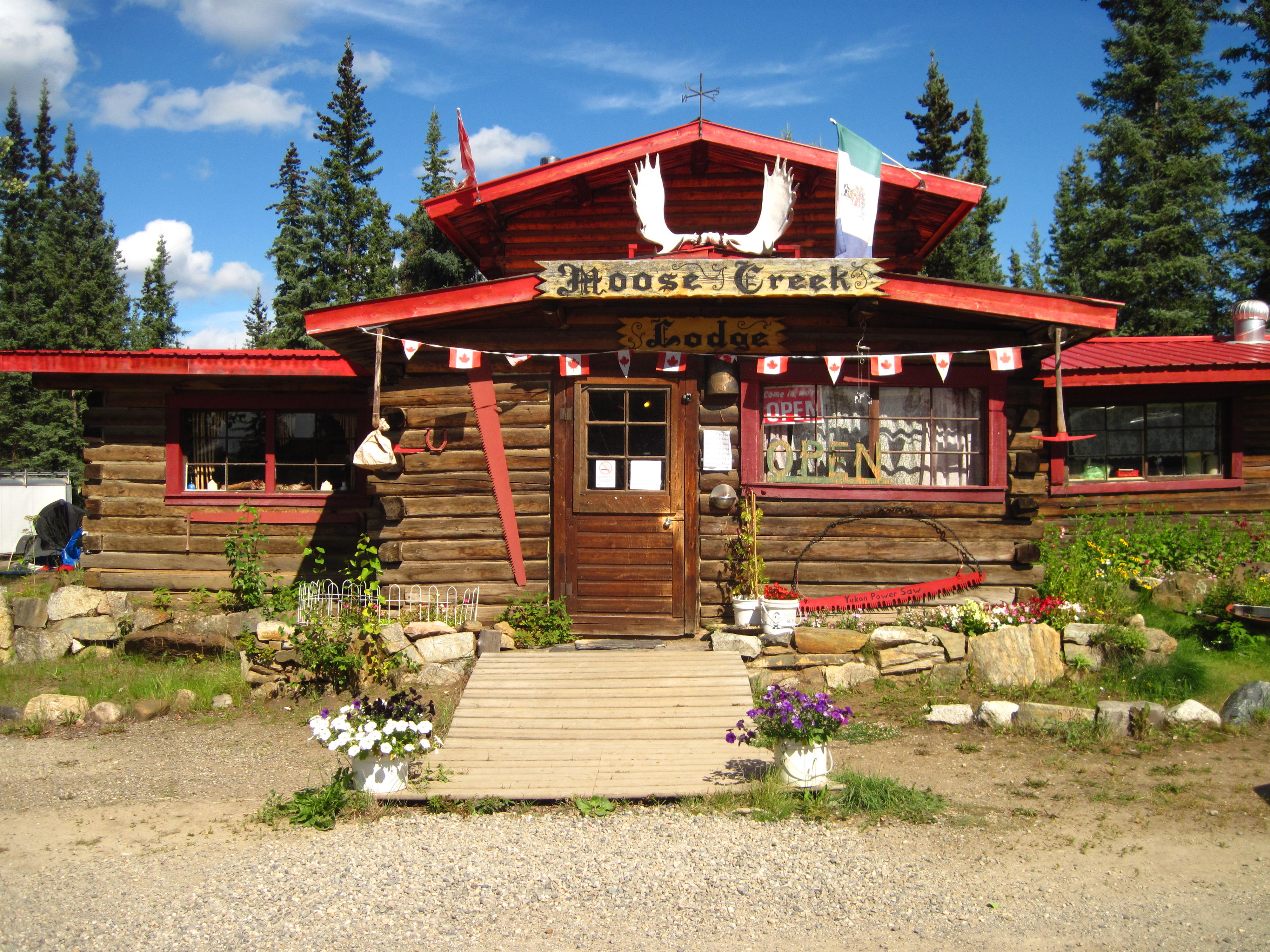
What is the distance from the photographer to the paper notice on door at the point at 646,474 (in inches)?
340

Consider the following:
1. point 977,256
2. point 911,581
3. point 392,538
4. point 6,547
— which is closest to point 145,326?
point 6,547

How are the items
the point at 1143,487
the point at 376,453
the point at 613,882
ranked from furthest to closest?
1. the point at 1143,487
2. the point at 376,453
3. the point at 613,882

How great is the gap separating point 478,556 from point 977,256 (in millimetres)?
26950

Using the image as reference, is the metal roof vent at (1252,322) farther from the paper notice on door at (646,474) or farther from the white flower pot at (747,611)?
the paper notice on door at (646,474)

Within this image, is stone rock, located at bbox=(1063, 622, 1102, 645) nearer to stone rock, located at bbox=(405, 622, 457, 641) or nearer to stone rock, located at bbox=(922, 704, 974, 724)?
stone rock, located at bbox=(922, 704, 974, 724)

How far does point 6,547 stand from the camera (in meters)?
20.7

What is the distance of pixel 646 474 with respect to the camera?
863 cm

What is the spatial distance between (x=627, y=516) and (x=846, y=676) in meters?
2.49

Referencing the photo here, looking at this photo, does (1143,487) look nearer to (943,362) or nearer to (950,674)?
(943,362)

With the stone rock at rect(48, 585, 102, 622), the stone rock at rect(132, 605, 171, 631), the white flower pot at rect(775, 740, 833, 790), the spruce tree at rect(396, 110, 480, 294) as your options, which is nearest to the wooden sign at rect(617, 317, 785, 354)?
the white flower pot at rect(775, 740, 833, 790)

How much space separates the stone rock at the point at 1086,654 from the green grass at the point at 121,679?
7.62 metres

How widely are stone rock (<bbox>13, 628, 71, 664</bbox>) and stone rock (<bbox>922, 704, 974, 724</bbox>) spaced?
969 cm

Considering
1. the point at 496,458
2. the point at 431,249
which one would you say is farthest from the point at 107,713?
the point at 431,249

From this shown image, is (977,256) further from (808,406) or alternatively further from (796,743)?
(796,743)
